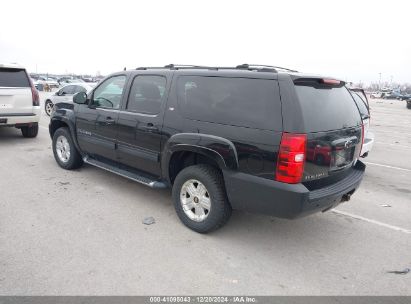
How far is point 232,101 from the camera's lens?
3580 millimetres

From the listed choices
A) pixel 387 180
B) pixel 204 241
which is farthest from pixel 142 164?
pixel 387 180

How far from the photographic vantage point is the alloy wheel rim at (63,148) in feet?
20.0

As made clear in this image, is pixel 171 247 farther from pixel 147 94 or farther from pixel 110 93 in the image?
pixel 110 93

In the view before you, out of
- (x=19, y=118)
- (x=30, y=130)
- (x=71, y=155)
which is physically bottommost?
(x=30, y=130)

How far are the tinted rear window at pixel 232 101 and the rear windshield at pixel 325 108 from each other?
0.89 ft

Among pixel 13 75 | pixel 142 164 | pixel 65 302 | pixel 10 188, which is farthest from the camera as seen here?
pixel 13 75

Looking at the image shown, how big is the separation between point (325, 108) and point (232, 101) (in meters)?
0.93

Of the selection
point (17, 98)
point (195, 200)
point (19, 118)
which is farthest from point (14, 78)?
point (195, 200)

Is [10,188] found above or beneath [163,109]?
beneath

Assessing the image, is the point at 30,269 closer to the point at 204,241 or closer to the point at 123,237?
the point at 123,237

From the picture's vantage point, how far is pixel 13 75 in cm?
817

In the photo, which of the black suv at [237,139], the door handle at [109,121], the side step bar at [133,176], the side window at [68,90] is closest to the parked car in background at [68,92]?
the side window at [68,90]

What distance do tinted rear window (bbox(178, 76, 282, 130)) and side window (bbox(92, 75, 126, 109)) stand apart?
49.1 inches

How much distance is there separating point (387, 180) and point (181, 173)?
14.5ft
